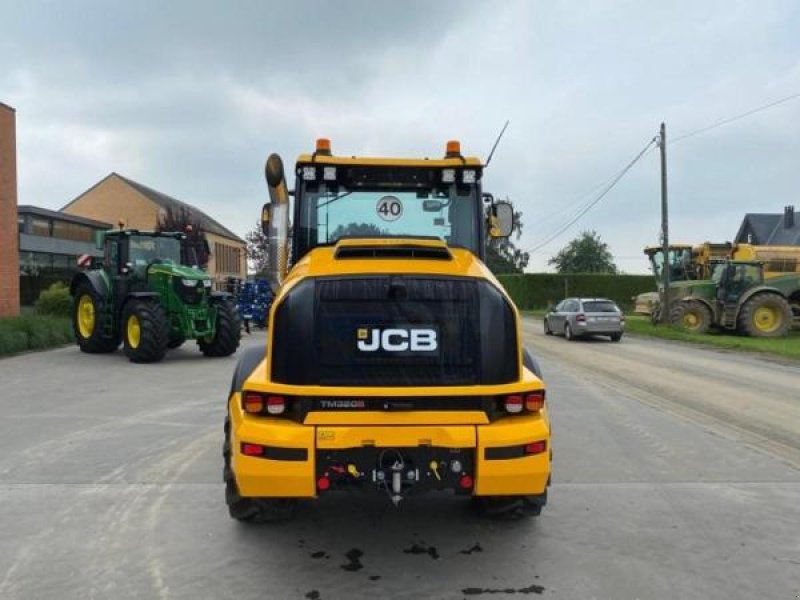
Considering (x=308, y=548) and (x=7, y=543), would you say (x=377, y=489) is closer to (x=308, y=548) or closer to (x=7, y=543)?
(x=308, y=548)

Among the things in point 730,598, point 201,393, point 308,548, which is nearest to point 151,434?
point 201,393

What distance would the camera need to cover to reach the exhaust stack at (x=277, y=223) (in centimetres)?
527

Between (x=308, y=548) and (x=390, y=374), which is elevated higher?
(x=390, y=374)

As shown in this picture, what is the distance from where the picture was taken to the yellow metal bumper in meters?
3.79

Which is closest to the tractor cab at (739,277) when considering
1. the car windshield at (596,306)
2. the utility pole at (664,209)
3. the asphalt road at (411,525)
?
the utility pole at (664,209)

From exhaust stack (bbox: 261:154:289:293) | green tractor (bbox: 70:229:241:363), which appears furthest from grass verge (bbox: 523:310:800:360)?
exhaust stack (bbox: 261:154:289:293)

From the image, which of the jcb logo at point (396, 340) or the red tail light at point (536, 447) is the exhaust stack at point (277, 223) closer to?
the jcb logo at point (396, 340)

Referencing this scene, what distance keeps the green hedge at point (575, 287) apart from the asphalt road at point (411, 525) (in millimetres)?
42405

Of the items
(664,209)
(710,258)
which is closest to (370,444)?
(664,209)

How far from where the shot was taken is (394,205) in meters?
5.77

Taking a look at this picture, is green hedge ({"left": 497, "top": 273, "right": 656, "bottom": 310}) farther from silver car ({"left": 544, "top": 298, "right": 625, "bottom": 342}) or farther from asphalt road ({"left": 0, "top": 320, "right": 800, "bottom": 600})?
asphalt road ({"left": 0, "top": 320, "right": 800, "bottom": 600})

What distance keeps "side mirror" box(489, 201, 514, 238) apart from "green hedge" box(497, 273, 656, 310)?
4344cm

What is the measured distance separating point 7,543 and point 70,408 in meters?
5.15

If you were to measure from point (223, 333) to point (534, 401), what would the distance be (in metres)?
12.4
